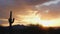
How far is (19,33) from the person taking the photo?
34719 millimetres

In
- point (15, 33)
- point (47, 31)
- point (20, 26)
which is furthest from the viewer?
point (20, 26)

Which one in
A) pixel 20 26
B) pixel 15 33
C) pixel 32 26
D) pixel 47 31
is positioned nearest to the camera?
pixel 15 33

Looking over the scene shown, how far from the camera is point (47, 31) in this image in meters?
37.0

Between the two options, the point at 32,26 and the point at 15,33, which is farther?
the point at 32,26

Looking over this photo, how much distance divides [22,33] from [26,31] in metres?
1.52

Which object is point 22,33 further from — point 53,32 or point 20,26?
point 20,26

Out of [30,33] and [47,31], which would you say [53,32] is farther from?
[30,33]

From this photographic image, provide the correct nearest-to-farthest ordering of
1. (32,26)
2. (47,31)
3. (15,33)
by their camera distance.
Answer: (15,33) < (47,31) < (32,26)

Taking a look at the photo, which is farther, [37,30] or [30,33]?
[37,30]

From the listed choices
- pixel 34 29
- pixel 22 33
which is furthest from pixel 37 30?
pixel 22 33

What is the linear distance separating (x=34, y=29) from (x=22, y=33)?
4.07 metres

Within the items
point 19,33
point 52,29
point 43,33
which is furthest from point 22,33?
point 52,29

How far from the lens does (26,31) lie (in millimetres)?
36281

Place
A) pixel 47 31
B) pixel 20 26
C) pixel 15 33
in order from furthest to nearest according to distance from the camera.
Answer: pixel 20 26 → pixel 47 31 → pixel 15 33
